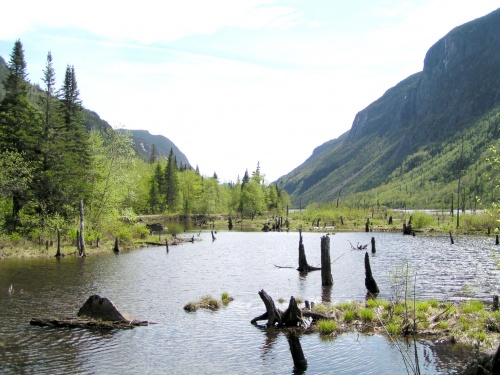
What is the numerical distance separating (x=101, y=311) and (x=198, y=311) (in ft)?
20.1

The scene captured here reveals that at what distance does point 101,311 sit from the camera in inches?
944

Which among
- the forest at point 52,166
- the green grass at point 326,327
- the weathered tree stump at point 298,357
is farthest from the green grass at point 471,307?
the forest at point 52,166

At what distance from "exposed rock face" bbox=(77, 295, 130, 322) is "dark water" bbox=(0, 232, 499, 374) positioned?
137 centimetres

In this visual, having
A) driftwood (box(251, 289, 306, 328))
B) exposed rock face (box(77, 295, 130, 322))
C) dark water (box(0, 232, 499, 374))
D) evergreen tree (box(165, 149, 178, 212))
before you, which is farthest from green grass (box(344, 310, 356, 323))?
evergreen tree (box(165, 149, 178, 212))

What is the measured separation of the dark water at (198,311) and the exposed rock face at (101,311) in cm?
137

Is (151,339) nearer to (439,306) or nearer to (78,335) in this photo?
(78,335)

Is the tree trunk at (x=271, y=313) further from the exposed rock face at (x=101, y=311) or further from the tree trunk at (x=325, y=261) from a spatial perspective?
the tree trunk at (x=325, y=261)

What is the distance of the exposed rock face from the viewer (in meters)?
23.7

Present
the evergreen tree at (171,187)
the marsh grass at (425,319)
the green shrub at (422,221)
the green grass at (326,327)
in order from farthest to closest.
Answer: the evergreen tree at (171,187) < the green shrub at (422,221) < the green grass at (326,327) < the marsh grass at (425,319)

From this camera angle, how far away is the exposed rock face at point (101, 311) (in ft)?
77.8

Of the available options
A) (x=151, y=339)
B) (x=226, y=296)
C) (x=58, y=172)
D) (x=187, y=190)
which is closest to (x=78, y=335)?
(x=151, y=339)

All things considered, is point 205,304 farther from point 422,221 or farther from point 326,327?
point 422,221

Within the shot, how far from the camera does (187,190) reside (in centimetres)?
16938

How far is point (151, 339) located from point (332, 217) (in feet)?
402
